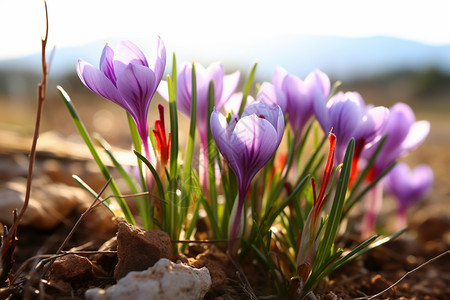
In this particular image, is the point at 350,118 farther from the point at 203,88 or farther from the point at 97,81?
the point at 97,81

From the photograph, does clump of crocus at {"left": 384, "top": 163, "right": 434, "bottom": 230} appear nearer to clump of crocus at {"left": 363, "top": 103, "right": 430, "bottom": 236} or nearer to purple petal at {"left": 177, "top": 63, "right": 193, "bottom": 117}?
clump of crocus at {"left": 363, "top": 103, "right": 430, "bottom": 236}

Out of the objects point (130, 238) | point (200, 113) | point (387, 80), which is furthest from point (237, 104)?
point (387, 80)

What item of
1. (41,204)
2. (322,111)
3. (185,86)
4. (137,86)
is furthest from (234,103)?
(41,204)

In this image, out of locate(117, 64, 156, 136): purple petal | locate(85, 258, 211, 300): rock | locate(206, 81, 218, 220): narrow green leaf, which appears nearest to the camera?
locate(85, 258, 211, 300): rock

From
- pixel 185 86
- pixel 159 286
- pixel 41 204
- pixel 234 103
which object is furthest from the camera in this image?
pixel 41 204

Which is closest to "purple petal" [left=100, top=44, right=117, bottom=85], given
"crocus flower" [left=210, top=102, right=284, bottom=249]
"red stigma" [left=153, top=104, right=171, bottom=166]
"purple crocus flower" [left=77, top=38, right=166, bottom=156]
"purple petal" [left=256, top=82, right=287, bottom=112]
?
"purple crocus flower" [left=77, top=38, right=166, bottom=156]

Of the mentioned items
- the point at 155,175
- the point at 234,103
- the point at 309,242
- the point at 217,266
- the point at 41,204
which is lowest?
the point at 41,204
